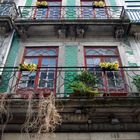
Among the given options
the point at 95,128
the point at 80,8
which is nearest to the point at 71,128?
the point at 95,128

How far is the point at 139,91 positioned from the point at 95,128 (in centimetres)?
191

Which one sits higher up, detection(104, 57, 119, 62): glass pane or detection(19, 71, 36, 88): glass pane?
detection(104, 57, 119, 62): glass pane

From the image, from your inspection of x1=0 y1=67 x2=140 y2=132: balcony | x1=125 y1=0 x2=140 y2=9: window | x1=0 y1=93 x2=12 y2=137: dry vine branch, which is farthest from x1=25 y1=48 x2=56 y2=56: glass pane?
x1=125 y1=0 x2=140 y2=9: window

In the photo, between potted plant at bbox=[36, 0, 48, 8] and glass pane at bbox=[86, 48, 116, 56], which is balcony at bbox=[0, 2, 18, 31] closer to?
potted plant at bbox=[36, 0, 48, 8]

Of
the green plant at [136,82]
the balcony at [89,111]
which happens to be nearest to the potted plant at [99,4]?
the green plant at [136,82]

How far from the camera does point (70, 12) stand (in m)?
11.4

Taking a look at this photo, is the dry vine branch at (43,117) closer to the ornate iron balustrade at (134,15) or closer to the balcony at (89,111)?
the balcony at (89,111)

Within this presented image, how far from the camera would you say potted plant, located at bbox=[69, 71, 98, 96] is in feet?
23.5

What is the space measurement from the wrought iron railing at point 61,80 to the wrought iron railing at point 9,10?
291 centimetres

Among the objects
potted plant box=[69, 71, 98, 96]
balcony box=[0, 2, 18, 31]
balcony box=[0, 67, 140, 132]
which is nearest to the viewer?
balcony box=[0, 67, 140, 132]

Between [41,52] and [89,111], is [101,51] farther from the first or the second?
[89,111]

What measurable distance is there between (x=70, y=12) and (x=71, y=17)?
0.43 m

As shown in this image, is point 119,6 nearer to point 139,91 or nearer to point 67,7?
point 67,7

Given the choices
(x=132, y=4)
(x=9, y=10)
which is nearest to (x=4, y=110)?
(x=9, y=10)
